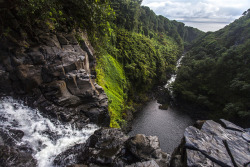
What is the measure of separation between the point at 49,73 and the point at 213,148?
1260 cm

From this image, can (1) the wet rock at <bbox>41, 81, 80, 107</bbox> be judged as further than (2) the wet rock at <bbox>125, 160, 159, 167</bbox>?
Yes

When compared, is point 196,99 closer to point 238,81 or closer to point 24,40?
point 238,81

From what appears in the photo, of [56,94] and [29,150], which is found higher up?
[56,94]

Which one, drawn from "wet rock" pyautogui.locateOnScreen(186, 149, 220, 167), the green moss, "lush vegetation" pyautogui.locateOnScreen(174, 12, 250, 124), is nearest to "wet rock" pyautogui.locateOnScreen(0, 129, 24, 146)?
"wet rock" pyautogui.locateOnScreen(186, 149, 220, 167)

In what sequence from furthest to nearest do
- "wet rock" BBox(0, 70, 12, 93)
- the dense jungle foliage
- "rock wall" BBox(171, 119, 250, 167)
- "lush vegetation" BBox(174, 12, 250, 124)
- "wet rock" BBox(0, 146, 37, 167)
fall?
"lush vegetation" BBox(174, 12, 250, 124), the dense jungle foliage, "rock wall" BBox(171, 119, 250, 167), "wet rock" BBox(0, 70, 12, 93), "wet rock" BBox(0, 146, 37, 167)

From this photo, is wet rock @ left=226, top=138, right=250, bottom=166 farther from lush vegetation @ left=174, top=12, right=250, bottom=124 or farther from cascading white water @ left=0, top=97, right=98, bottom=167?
lush vegetation @ left=174, top=12, right=250, bottom=124

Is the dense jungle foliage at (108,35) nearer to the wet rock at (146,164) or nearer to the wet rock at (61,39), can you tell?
the wet rock at (61,39)

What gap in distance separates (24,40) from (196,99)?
33.2 meters

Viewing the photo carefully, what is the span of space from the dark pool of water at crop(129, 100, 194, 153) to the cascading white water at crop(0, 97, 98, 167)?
14.7m

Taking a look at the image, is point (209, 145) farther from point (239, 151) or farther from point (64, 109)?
point (64, 109)

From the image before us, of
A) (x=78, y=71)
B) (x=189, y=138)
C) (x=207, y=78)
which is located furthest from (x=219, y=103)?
(x=78, y=71)

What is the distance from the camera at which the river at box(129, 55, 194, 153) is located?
22109mm

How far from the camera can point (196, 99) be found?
31.4m

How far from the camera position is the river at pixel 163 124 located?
870 inches
